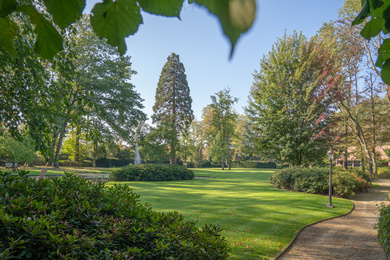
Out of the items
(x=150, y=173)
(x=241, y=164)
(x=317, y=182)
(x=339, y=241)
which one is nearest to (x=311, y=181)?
(x=317, y=182)

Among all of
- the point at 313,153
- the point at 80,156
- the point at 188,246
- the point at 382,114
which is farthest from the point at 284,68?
the point at 80,156

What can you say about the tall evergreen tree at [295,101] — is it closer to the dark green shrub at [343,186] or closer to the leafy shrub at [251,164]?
the dark green shrub at [343,186]

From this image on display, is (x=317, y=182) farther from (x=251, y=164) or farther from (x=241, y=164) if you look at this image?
(x=241, y=164)

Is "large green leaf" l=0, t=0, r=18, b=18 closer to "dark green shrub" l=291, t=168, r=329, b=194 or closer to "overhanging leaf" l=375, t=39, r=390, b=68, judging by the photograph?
"overhanging leaf" l=375, t=39, r=390, b=68

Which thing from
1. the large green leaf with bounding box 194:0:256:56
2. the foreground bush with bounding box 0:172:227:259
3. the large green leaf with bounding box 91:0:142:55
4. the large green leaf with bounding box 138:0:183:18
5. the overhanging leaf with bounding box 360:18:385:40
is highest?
the overhanging leaf with bounding box 360:18:385:40

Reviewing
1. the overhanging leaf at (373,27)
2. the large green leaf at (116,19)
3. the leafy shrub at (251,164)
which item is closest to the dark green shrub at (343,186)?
the overhanging leaf at (373,27)

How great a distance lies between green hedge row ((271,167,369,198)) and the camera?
13023 mm

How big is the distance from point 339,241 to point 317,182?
733 centimetres

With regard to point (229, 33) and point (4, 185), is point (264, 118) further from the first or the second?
point (229, 33)

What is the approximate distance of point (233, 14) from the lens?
31cm

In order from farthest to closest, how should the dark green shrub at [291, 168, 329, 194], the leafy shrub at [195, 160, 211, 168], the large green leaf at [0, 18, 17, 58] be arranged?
the leafy shrub at [195, 160, 211, 168] < the dark green shrub at [291, 168, 329, 194] < the large green leaf at [0, 18, 17, 58]

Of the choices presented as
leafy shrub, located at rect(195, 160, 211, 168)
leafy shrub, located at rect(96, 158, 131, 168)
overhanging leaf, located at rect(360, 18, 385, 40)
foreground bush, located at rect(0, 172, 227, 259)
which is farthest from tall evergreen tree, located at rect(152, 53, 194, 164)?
overhanging leaf, located at rect(360, 18, 385, 40)

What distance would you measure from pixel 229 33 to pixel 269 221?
8.46m

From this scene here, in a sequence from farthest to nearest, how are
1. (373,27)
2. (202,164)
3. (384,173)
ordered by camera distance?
(202,164), (384,173), (373,27)
